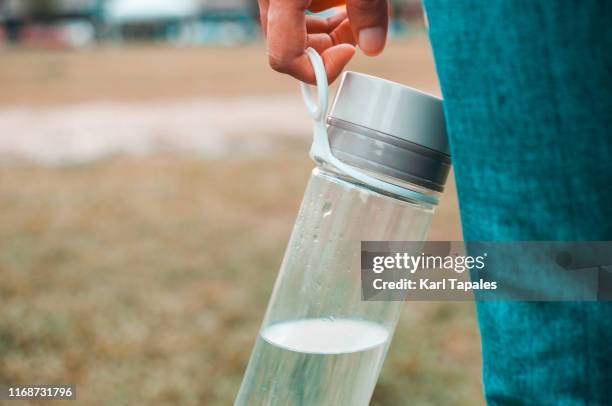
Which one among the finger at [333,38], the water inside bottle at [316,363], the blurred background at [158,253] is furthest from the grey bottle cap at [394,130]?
the blurred background at [158,253]

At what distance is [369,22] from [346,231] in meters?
0.34

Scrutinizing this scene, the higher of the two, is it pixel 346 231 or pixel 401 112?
pixel 401 112

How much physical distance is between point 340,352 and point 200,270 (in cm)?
222

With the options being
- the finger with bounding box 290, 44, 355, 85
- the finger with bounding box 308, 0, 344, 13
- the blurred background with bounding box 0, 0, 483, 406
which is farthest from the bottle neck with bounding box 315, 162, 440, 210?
the blurred background with bounding box 0, 0, 483, 406

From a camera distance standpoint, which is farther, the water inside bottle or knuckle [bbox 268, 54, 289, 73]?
the water inside bottle

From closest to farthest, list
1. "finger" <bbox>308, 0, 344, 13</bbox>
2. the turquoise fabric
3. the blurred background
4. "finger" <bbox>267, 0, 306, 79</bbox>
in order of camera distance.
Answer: the turquoise fabric < "finger" <bbox>267, 0, 306, 79</bbox> < "finger" <bbox>308, 0, 344, 13</bbox> < the blurred background

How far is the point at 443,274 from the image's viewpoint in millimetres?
1032

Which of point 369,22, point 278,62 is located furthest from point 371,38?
point 278,62

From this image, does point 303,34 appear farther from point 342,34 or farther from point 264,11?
point 342,34

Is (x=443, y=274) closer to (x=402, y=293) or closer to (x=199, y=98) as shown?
(x=402, y=293)

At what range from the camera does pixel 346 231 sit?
115 cm

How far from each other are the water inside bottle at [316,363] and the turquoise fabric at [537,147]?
0.32m

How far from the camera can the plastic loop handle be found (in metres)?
0.92

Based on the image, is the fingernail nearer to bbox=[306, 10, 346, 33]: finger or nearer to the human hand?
the human hand
